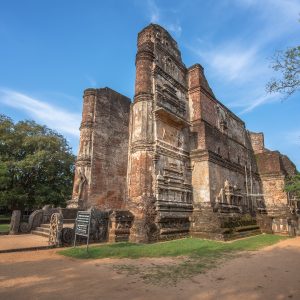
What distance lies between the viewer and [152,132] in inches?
532

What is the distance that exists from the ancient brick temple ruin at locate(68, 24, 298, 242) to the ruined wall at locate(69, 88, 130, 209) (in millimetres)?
66

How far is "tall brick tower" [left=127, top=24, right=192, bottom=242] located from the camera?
11984 millimetres

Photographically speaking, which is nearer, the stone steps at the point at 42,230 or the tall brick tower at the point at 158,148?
the tall brick tower at the point at 158,148

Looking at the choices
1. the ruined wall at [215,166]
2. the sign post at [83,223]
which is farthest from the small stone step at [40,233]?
the ruined wall at [215,166]

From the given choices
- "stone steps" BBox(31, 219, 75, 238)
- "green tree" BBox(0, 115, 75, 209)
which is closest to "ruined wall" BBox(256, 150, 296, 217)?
"stone steps" BBox(31, 219, 75, 238)

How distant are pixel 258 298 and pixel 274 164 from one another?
20.9m

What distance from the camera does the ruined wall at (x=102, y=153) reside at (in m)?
16.1

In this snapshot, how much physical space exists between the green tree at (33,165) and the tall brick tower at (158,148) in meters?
13.9

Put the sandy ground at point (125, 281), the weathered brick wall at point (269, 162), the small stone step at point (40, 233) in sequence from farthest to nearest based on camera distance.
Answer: the weathered brick wall at point (269, 162), the small stone step at point (40, 233), the sandy ground at point (125, 281)

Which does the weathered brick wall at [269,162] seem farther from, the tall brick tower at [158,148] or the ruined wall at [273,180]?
the tall brick tower at [158,148]

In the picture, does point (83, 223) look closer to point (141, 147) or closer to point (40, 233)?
point (141, 147)

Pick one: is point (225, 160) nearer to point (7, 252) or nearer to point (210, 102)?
point (210, 102)

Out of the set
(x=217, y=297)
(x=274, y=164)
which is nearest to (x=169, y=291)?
(x=217, y=297)

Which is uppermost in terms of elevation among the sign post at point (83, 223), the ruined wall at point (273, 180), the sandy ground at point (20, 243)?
the ruined wall at point (273, 180)
